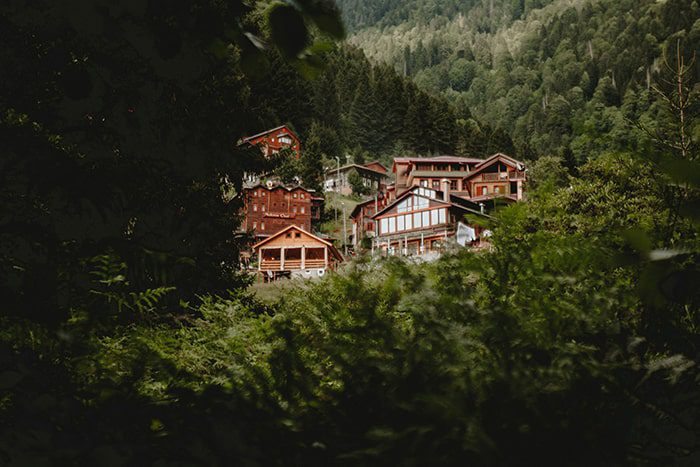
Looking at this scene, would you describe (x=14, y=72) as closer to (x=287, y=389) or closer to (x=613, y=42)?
(x=287, y=389)

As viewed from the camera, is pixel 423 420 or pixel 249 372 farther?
pixel 249 372

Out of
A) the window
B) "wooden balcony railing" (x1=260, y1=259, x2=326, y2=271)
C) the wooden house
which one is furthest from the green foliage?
"wooden balcony railing" (x1=260, y1=259, x2=326, y2=271)

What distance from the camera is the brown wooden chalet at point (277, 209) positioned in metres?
60.6

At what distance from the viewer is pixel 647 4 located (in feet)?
551

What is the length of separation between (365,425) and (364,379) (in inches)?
9.4

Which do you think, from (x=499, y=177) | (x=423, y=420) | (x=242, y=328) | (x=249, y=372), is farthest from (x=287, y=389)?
(x=499, y=177)

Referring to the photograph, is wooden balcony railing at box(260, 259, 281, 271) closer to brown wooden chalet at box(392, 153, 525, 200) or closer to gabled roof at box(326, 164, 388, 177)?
brown wooden chalet at box(392, 153, 525, 200)

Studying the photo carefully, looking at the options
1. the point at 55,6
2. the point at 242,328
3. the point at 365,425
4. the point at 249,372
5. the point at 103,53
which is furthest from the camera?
the point at 242,328

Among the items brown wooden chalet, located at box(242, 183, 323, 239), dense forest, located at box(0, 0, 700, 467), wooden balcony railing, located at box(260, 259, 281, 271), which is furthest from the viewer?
brown wooden chalet, located at box(242, 183, 323, 239)

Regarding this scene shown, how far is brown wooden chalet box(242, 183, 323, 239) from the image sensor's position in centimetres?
6062

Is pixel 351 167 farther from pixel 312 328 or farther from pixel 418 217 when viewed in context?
pixel 312 328

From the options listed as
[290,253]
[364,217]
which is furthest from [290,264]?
[364,217]

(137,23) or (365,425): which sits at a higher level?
(137,23)

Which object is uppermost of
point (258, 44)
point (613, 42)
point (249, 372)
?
point (613, 42)
